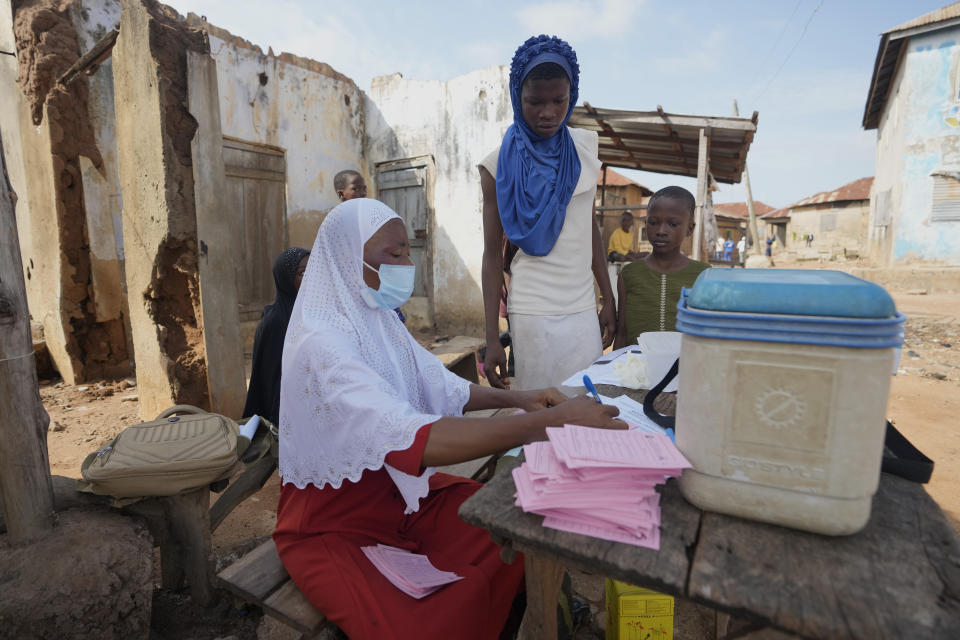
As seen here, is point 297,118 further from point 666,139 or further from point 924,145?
point 924,145

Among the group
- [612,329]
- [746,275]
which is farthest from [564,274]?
[746,275]

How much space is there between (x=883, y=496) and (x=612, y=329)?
165 centimetres

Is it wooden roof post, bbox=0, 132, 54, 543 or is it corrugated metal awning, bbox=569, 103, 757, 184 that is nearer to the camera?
wooden roof post, bbox=0, 132, 54, 543

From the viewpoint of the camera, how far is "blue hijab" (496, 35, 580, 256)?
2117mm

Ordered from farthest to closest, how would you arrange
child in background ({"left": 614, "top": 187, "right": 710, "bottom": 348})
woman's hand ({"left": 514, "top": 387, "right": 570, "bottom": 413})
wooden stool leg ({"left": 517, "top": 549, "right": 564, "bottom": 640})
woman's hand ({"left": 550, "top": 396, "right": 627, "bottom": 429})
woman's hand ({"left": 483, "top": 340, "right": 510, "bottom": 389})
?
child in background ({"left": 614, "top": 187, "right": 710, "bottom": 348}) → woman's hand ({"left": 483, "top": 340, "right": 510, "bottom": 389}) → woman's hand ({"left": 514, "top": 387, "right": 570, "bottom": 413}) → woman's hand ({"left": 550, "top": 396, "right": 627, "bottom": 429}) → wooden stool leg ({"left": 517, "top": 549, "right": 564, "bottom": 640})

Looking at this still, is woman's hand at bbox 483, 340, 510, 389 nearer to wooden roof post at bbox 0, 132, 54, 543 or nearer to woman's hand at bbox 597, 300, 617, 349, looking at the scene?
woman's hand at bbox 597, 300, 617, 349

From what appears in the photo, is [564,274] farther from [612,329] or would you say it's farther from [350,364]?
[350,364]

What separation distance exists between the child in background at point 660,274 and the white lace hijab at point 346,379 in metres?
1.21

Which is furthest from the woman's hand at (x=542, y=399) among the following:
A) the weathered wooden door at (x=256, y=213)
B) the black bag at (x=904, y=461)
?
the weathered wooden door at (x=256, y=213)

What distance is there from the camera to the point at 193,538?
7.00 feet

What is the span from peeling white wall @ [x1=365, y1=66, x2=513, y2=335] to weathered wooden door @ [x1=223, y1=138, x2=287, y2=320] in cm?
174

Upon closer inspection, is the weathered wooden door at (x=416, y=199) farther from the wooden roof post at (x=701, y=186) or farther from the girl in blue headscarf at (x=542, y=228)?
the girl in blue headscarf at (x=542, y=228)

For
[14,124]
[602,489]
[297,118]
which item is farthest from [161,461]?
[297,118]

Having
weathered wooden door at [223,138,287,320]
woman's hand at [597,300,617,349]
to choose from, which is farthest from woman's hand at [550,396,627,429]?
weathered wooden door at [223,138,287,320]
